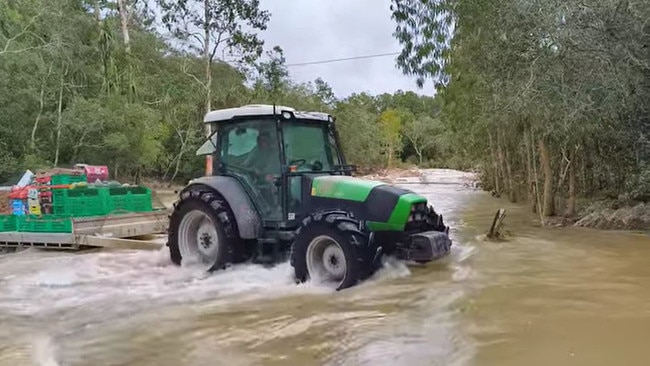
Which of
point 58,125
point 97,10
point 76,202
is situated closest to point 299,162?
point 76,202

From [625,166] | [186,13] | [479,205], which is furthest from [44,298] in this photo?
[186,13]

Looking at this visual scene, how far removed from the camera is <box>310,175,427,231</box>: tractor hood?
6207 millimetres

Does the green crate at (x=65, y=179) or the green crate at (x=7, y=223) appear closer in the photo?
the green crate at (x=7, y=223)

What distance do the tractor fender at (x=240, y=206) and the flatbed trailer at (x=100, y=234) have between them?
7.58 ft

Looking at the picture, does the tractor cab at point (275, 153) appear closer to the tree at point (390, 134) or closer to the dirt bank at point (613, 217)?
the dirt bank at point (613, 217)

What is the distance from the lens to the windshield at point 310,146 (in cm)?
686

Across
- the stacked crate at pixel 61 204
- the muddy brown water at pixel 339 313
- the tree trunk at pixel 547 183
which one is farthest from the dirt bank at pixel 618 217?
the stacked crate at pixel 61 204

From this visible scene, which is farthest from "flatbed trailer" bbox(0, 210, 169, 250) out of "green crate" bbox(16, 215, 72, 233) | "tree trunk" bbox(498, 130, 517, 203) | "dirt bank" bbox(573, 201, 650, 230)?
"tree trunk" bbox(498, 130, 517, 203)

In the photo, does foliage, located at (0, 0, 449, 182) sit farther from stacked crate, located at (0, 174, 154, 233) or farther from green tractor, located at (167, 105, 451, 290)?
green tractor, located at (167, 105, 451, 290)

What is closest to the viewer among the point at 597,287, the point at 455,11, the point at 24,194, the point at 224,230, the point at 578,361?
the point at 578,361

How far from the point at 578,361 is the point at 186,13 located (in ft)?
69.7

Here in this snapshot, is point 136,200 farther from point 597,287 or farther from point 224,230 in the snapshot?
point 597,287

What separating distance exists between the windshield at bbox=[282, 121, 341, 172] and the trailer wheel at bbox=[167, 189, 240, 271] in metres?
1.01

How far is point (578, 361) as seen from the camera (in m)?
3.78
